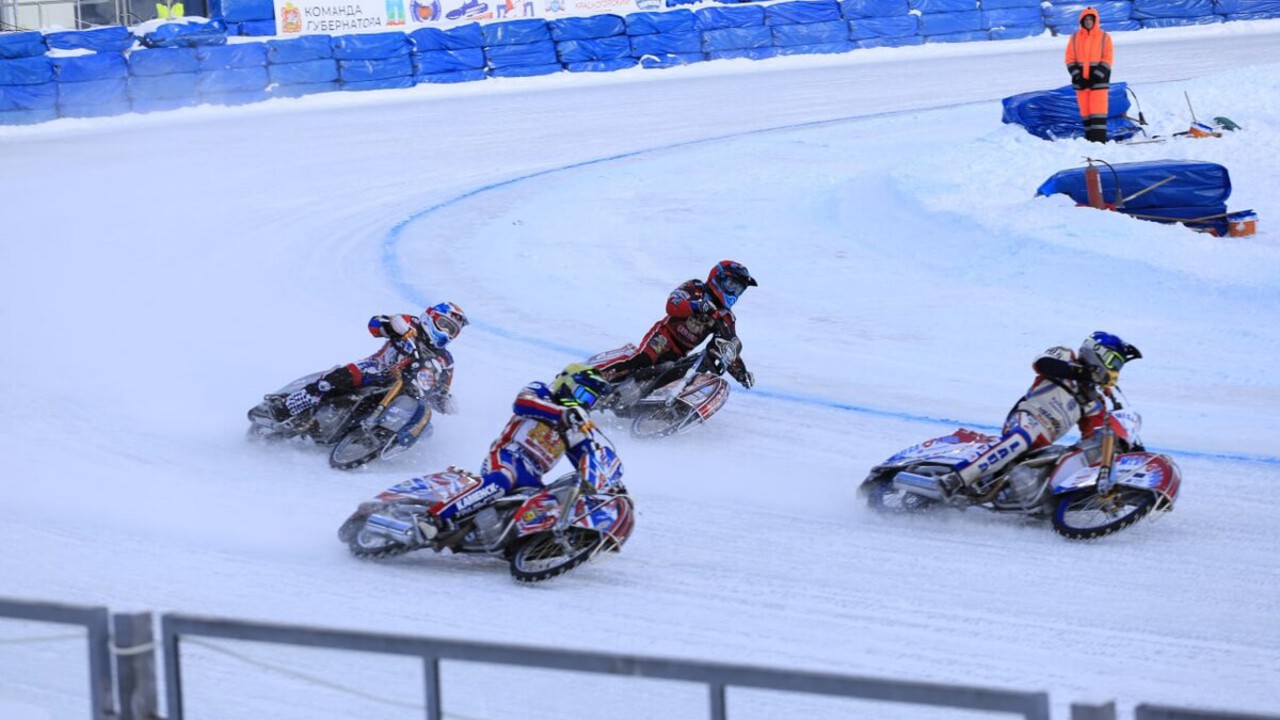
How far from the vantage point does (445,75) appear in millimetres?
32844

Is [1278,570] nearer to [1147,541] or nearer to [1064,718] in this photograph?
[1147,541]

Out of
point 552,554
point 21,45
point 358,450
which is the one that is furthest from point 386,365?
point 21,45

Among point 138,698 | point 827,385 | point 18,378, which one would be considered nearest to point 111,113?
point 18,378

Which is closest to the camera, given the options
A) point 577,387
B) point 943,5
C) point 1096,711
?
point 1096,711

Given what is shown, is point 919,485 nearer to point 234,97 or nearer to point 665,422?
point 665,422

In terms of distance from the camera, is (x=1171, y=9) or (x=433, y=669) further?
(x=1171, y=9)

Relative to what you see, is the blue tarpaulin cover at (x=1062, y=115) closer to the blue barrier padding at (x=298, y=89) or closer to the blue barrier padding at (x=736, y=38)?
the blue barrier padding at (x=736, y=38)

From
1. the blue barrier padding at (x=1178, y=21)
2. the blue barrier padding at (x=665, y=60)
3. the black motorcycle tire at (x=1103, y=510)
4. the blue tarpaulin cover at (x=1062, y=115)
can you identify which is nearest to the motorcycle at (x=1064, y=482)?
the black motorcycle tire at (x=1103, y=510)

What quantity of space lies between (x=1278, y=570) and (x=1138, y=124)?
15.0m

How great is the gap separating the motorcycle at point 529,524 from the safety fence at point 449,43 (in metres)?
23.4

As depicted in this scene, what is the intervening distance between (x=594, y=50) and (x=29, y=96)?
11285 millimetres

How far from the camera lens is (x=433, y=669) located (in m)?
4.46

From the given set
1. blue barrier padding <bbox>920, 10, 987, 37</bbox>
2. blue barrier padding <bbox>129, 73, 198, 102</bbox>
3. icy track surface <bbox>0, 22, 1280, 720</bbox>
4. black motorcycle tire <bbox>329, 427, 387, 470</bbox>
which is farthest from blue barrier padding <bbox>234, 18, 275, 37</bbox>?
black motorcycle tire <bbox>329, 427, 387, 470</bbox>

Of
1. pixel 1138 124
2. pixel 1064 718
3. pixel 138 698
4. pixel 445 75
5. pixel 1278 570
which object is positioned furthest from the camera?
pixel 445 75
